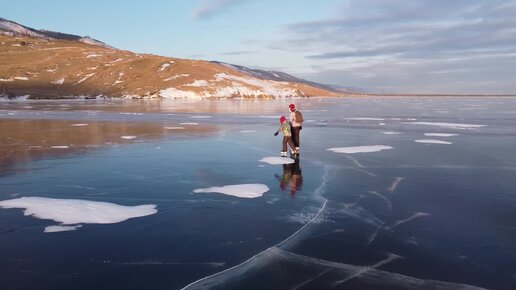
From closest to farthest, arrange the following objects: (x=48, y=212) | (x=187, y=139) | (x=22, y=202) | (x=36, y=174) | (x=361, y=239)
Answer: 1. (x=361, y=239)
2. (x=48, y=212)
3. (x=22, y=202)
4. (x=36, y=174)
5. (x=187, y=139)

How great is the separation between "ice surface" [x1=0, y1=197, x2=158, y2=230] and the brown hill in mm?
132775

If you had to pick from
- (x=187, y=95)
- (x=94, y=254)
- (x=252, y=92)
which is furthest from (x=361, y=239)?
(x=252, y=92)

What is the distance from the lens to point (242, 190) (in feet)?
39.9

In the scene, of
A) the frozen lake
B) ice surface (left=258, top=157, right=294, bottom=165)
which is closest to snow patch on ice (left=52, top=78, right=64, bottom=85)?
the frozen lake

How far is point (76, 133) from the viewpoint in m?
27.8

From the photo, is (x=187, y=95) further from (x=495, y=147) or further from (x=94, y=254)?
(x=94, y=254)

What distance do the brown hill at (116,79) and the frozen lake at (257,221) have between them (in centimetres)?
13085

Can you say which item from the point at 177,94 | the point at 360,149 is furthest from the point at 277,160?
the point at 177,94

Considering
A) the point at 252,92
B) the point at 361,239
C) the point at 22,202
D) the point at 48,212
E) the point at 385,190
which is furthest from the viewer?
the point at 252,92

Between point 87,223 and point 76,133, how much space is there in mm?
20448

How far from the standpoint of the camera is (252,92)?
166750 mm

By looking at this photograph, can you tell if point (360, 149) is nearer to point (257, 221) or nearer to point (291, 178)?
point (291, 178)

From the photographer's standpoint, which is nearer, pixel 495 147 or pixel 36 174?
pixel 36 174

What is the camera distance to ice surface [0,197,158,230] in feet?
30.8
